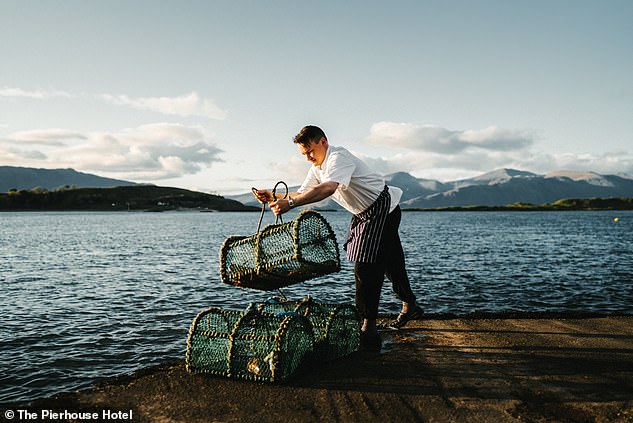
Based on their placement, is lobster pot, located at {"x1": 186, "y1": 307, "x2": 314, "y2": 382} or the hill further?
the hill

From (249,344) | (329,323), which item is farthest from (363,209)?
(249,344)

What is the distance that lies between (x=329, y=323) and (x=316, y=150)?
228 cm

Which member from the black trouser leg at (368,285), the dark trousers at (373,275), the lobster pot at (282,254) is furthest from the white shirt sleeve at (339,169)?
the black trouser leg at (368,285)

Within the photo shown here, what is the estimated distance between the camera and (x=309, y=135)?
6344 millimetres

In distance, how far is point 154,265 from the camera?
2519 cm

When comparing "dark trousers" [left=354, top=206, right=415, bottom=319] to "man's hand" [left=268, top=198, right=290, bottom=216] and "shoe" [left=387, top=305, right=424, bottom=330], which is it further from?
"man's hand" [left=268, top=198, right=290, bottom=216]

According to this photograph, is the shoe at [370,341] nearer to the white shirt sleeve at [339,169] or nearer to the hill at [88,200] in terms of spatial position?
the white shirt sleeve at [339,169]

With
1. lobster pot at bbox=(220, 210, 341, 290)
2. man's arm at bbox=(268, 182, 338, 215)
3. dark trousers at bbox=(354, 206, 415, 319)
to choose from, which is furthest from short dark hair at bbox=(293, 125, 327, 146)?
dark trousers at bbox=(354, 206, 415, 319)

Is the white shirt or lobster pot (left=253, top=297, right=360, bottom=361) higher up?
the white shirt

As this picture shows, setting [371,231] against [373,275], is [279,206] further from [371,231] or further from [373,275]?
[373,275]

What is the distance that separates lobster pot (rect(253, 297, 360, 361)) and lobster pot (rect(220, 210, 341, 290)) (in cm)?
46

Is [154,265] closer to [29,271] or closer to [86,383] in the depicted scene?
[29,271]

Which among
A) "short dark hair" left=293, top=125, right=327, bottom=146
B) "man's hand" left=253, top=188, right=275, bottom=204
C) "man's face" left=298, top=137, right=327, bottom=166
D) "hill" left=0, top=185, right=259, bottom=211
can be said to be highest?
"hill" left=0, top=185, right=259, bottom=211

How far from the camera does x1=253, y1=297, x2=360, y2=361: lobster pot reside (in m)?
6.35
